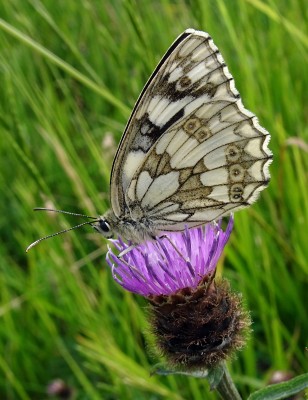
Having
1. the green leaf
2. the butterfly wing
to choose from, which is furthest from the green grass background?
the green leaf

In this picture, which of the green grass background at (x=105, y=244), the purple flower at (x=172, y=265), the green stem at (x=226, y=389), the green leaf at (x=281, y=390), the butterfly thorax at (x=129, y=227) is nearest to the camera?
the green leaf at (x=281, y=390)

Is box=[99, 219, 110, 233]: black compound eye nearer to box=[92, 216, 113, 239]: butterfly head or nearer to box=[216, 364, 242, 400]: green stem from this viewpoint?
box=[92, 216, 113, 239]: butterfly head

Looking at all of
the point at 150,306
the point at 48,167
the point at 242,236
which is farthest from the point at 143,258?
the point at 48,167

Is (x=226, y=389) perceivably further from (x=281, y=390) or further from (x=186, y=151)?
(x=186, y=151)

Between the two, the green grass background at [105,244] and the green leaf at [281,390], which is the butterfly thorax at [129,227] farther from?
the green leaf at [281,390]

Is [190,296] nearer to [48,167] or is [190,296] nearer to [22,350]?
[22,350]

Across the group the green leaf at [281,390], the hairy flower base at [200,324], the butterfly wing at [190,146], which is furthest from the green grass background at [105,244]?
the green leaf at [281,390]
